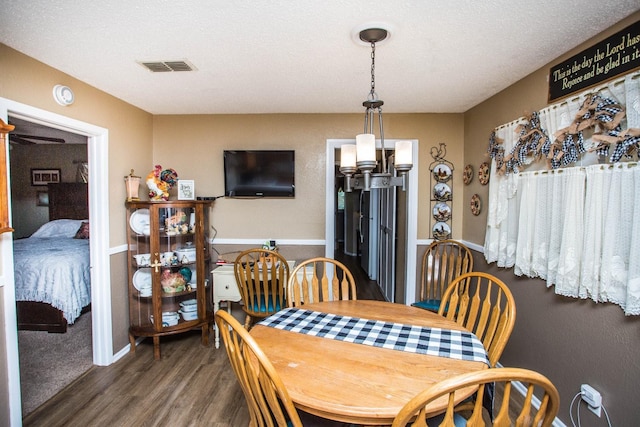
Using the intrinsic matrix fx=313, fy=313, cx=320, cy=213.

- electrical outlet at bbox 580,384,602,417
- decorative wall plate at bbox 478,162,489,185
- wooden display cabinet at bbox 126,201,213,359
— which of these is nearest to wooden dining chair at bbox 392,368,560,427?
electrical outlet at bbox 580,384,602,417

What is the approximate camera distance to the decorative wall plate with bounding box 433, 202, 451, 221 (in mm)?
3230

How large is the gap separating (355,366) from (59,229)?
5.09 m

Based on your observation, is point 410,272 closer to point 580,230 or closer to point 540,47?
point 580,230

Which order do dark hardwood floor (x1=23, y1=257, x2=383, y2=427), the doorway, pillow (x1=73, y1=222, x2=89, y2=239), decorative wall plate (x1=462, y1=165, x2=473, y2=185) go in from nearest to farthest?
dark hardwood floor (x1=23, y1=257, x2=383, y2=427) < the doorway < decorative wall plate (x1=462, y1=165, x2=473, y2=185) < pillow (x1=73, y1=222, x2=89, y2=239)

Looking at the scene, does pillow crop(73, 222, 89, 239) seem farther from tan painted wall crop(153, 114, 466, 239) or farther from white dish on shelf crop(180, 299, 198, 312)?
white dish on shelf crop(180, 299, 198, 312)

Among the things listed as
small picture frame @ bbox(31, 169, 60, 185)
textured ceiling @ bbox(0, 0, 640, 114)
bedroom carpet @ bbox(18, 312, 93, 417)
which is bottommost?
bedroom carpet @ bbox(18, 312, 93, 417)

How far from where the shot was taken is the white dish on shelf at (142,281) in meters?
2.88

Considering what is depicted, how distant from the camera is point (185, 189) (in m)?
3.14

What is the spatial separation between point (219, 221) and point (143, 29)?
2.06 metres

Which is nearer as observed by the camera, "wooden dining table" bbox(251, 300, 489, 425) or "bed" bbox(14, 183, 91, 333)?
"wooden dining table" bbox(251, 300, 489, 425)

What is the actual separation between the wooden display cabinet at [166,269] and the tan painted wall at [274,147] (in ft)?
1.58

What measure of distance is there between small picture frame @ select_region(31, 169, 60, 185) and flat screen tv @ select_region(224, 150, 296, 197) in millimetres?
3481

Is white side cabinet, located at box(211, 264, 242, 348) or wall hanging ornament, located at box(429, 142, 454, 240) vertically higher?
wall hanging ornament, located at box(429, 142, 454, 240)

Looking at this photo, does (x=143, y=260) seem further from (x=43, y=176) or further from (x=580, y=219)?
(x=43, y=176)
